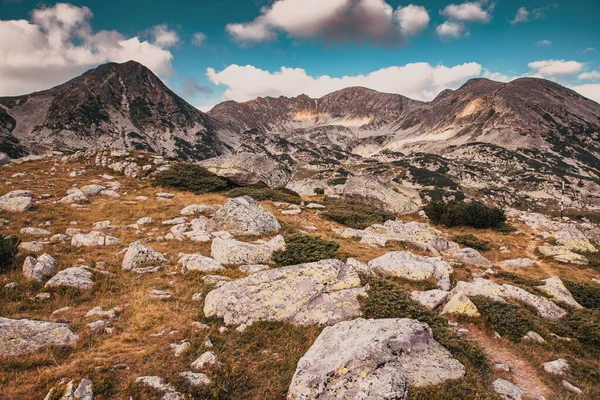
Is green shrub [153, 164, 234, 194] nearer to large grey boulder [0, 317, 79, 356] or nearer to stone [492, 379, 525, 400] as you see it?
large grey boulder [0, 317, 79, 356]

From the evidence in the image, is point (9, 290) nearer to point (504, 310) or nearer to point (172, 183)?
point (504, 310)

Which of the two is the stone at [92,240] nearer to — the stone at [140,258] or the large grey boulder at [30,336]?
the stone at [140,258]

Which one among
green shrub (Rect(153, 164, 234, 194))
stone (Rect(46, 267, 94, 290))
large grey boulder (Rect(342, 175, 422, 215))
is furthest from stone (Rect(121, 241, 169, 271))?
large grey boulder (Rect(342, 175, 422, 215))

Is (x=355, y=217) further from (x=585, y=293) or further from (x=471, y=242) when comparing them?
(x=585, y=293)

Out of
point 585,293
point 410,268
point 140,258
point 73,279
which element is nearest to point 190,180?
point 140,258

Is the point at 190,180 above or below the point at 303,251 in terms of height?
above

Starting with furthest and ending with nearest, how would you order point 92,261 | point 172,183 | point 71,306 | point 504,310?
1. point 172,183
2. point 92,261
3. point 504,310
4. point 71,306

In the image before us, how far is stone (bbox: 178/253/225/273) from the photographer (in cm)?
1276

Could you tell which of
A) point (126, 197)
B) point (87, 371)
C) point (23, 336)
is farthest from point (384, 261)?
point (126, 197)

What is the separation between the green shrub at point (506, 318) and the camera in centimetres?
1059

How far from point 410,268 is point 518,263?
40.3 ft

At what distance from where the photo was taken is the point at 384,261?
15.3 metres

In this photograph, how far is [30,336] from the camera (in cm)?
698

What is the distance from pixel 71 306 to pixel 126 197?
18598mm
